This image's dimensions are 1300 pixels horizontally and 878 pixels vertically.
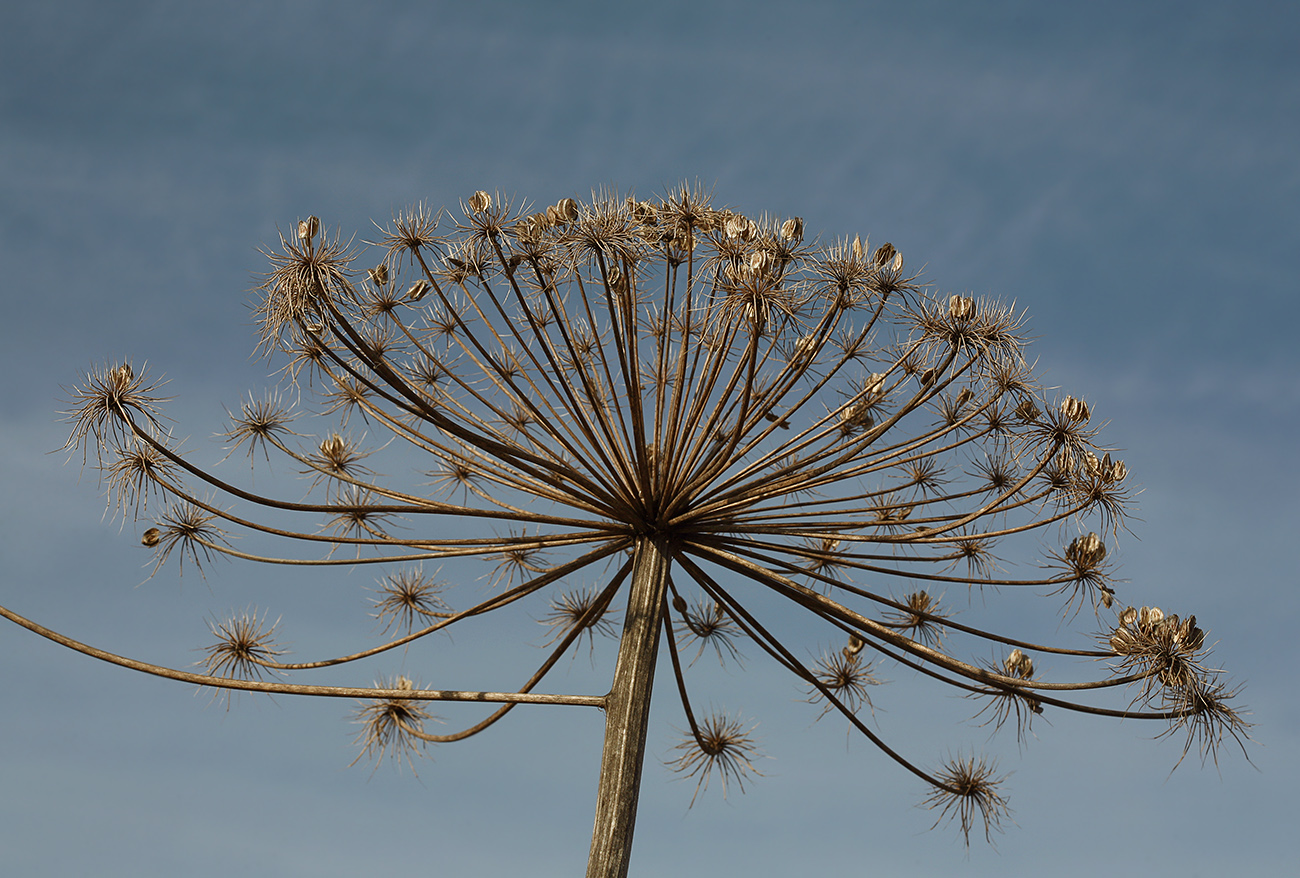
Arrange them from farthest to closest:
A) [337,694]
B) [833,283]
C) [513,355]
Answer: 1. [513,355]
2. [833,283]
3. [337,694]

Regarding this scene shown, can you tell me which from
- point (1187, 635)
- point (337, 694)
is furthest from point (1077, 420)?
point (337, 694)

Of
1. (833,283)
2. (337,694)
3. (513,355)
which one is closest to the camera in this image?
(337,694)

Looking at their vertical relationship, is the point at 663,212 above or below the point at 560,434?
above

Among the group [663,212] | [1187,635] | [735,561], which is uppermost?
[663,212]

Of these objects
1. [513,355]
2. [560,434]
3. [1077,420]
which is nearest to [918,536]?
[1077,420]

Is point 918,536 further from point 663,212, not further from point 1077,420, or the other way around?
point 663,212

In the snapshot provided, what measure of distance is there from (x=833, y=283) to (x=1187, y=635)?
446cm

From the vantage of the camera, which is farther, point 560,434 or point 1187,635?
point 560,434

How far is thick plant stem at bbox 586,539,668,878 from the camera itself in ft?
31.3

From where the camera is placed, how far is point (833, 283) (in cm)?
1048

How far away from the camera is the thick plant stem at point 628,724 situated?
31.3 ft

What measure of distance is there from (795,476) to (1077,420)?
9.91 ft

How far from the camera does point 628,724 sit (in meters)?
10.0

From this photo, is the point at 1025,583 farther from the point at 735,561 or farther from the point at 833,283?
the point at 833,283
